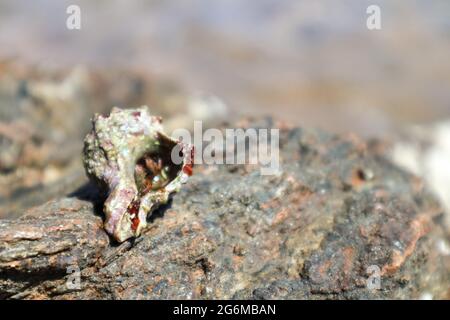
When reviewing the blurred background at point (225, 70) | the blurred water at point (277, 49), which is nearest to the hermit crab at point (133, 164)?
the blurred background at point (225, 70)

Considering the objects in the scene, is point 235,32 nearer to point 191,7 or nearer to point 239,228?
point 191,7

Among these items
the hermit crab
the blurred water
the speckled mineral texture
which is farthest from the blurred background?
the speckled mineral texture

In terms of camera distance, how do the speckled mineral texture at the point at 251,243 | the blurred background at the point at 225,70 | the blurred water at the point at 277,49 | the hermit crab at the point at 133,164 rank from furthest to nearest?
the blurred water at the point at 277,49, the blurred background at the point at 225,70, the hermit crab at the point at 133,164, the speckled mineral texture at the point at 251,243

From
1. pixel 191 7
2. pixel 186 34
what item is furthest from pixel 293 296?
pixel 191 7

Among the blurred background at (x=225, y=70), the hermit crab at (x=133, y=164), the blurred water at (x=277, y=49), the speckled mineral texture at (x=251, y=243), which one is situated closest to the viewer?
the speckled mineral texture at (x=251, y=243)

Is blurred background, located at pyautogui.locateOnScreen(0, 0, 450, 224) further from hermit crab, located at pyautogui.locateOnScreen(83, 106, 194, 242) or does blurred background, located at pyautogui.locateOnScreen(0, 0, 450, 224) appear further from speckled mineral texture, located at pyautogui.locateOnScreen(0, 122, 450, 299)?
speckled mineral texture, located at pyautogui.locateOnScreen(0, 122, 450, 299)

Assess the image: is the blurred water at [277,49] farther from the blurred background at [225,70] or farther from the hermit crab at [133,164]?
the hermit crab at [133,164]

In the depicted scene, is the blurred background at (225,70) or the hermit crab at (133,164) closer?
the hermit crab at (133,164)

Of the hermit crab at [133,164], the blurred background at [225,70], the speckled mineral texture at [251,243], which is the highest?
the blurred background at [225,70]
